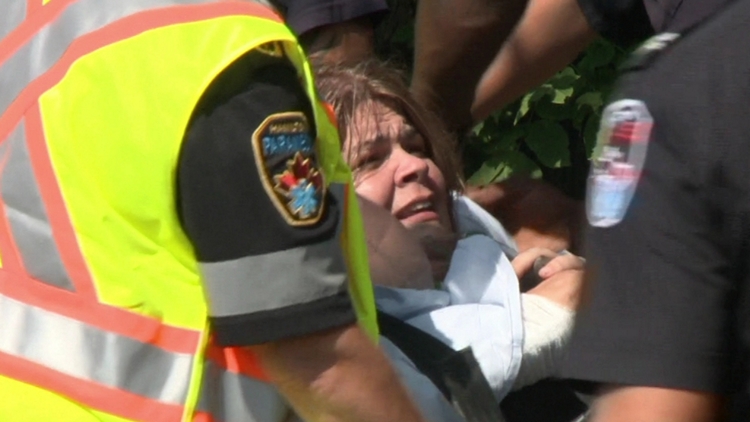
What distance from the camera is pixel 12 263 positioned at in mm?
1542

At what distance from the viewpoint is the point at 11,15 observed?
156 centimetres

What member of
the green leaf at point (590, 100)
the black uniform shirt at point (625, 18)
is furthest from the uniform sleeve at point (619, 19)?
the green leaf at point (590, 100)

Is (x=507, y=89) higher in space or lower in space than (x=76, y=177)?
lower

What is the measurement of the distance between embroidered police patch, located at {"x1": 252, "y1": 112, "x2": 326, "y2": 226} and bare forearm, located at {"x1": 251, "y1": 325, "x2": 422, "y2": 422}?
13cm

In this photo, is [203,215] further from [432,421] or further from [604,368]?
[432,421]

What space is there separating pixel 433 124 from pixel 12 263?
1156mm

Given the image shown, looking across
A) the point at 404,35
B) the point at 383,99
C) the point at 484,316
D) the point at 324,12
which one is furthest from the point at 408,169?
the point at 404,35

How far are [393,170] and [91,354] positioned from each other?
103 centimetres

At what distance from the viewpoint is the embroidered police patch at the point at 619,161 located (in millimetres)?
1188

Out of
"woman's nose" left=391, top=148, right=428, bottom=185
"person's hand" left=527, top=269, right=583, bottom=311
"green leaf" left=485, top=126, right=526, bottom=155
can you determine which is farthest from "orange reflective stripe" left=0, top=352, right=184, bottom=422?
"green leaf" left=485, top=126, right=526, bottom=155

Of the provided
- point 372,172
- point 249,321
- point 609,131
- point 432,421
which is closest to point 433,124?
point 372,172

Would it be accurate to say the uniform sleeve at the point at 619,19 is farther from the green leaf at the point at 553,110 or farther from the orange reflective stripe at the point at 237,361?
the green leaf at the point at 553,110

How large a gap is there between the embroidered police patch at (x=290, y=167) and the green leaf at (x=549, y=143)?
223 centimetres

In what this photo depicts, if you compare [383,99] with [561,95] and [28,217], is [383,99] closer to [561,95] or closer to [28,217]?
[28,217]
